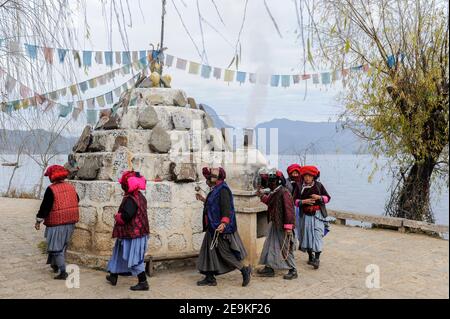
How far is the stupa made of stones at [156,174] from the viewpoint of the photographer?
20.4 ft

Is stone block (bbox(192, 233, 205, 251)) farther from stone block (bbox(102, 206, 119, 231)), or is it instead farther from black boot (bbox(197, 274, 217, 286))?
stone block (bbox(102, 206, 119, 231))

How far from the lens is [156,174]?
6.36m

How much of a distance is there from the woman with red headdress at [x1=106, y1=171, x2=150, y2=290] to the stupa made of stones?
905 millimetres

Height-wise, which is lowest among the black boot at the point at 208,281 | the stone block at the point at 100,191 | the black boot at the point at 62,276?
the black boot at the point at 62,276

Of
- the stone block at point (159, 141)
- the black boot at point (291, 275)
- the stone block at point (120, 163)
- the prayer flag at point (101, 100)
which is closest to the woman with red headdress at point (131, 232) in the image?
the stone block at point (120, 163)

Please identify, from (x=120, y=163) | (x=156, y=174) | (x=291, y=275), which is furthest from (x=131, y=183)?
(x=291, y=275)

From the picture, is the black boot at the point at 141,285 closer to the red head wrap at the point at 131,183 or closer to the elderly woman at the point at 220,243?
the elderly woman at the point at 220,243

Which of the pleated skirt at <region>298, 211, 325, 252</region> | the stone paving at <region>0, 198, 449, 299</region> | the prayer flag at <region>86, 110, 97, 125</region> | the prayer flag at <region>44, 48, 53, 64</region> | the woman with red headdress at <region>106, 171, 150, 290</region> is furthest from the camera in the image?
the prayer flag at <region>86, 110, 97, 125</region>

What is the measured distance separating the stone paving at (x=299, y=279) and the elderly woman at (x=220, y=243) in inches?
9.1

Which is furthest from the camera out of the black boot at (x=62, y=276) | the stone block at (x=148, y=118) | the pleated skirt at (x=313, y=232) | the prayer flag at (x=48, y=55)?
the stone block at (x=148, y=118)

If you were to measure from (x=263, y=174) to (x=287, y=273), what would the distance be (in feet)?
5.15

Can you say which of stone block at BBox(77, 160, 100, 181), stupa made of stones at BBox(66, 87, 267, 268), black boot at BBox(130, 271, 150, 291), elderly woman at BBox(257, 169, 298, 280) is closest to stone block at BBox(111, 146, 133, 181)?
stupa made of stones at BBox(66, 87, 267, 268)

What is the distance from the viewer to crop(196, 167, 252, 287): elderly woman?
5457mm
